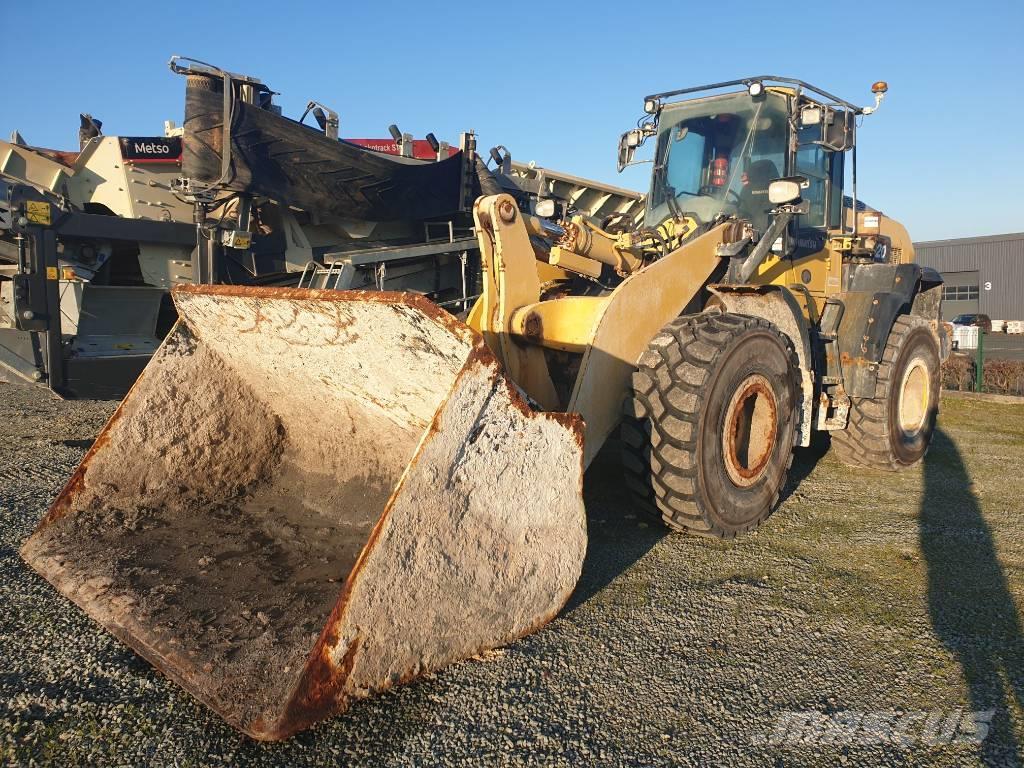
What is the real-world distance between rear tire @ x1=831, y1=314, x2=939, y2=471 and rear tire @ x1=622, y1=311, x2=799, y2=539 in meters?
1.94

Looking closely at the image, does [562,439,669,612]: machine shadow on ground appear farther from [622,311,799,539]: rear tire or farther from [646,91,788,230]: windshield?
[646,91,788,230]: windshield

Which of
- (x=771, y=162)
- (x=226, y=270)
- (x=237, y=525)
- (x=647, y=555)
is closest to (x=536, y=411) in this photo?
(x=647, y=555)

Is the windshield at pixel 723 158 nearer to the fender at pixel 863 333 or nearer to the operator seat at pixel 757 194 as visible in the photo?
the operator seat at pixel 757 194

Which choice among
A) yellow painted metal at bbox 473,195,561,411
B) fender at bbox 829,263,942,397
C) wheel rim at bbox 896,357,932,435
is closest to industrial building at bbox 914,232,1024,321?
wheel rim at bbox 896,357,932,435

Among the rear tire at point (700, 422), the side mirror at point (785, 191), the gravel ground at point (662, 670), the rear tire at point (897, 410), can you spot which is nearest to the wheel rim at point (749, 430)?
the rear tire at point (700, 422)

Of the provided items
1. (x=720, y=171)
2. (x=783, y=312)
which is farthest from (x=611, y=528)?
(x=720, y=171)

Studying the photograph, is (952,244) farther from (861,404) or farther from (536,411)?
(536,411)

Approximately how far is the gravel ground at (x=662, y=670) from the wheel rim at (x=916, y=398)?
6.46 ft

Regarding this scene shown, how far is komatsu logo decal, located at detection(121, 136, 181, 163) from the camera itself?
25.2ft

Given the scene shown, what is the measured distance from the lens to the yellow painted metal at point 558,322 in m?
3.57

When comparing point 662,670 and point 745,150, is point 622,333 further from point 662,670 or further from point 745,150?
point 745,150

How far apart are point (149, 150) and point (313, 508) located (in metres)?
5.94

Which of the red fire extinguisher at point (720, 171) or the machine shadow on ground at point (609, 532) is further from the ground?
the red fire extinguisher at point (720, 171)

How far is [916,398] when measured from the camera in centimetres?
588
